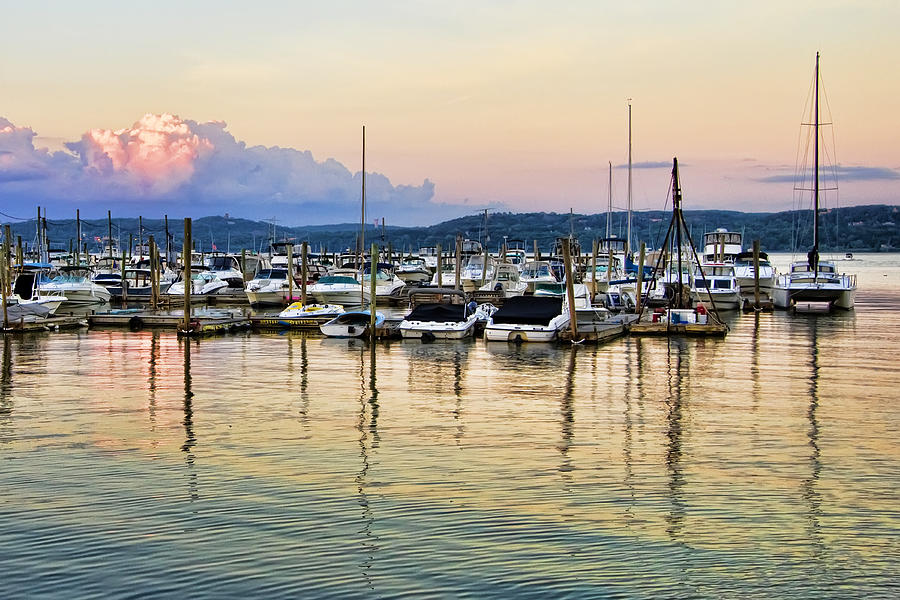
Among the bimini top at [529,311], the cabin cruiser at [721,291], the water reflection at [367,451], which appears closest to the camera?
the water reflection at [367,451]

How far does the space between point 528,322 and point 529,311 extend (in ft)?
2.68

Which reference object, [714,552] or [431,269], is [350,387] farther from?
[431,269]

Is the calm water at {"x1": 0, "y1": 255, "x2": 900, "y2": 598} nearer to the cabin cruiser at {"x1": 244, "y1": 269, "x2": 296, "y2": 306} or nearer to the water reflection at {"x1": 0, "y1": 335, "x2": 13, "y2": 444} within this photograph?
the water reflection at {"x1": 0, "y1": 335, "x2": 13, "y2": 444}

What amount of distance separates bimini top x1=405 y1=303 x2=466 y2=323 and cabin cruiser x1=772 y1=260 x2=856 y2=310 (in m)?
22.1

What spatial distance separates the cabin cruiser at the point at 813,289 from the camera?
162 feet

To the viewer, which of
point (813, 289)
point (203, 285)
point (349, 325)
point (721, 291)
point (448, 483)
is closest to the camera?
point (448, 483)

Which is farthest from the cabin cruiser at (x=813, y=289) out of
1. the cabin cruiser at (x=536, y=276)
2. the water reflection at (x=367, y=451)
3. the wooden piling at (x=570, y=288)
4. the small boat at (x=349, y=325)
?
the water reflection at (x=367, y=451)

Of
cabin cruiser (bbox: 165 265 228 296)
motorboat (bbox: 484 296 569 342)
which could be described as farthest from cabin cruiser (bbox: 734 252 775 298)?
cabin cruiser (bbox: 165 265 228 296)

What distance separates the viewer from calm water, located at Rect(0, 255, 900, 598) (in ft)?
31.4

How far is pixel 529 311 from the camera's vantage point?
34312 mm

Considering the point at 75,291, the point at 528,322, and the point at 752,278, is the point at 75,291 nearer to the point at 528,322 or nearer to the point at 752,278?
the point at 528,322

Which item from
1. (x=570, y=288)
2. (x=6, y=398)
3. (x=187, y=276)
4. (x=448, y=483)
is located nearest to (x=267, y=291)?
(x=187, y=276)

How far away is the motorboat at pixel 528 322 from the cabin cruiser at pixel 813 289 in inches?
781

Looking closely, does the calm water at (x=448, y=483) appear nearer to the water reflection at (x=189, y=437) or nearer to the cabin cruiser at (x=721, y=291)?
the water reflection at (x=189, y=437)
